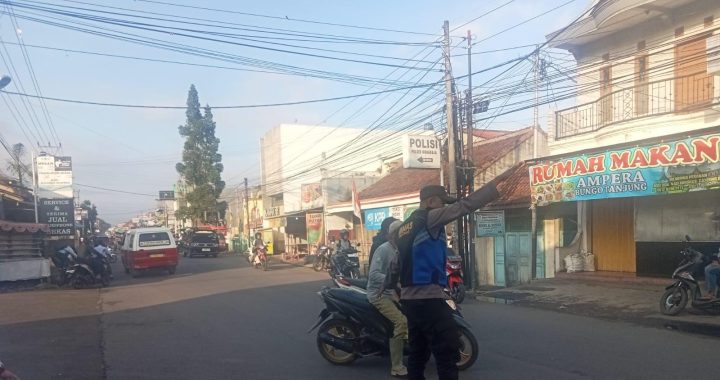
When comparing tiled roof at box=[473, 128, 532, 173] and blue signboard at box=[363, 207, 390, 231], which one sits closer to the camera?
tiled roof at box=[473, 128, 532, 173]

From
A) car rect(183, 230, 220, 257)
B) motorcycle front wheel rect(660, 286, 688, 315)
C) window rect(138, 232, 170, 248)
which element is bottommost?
car rect(183, 230, 220, 257)

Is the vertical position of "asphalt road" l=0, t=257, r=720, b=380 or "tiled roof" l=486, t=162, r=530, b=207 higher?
"tiled roof" l=486, t=162, r=530, b=207

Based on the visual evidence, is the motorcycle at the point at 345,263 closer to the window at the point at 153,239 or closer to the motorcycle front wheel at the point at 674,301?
the window at the point at 153,239

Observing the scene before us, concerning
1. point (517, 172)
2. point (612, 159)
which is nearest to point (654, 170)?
point (612, 159)

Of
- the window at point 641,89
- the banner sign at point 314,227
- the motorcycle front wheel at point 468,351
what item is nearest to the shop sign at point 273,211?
the banner sign at point 314,227

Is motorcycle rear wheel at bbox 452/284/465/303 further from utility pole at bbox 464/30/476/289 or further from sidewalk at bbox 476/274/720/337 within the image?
utility pole at bbox 464/30/476/289

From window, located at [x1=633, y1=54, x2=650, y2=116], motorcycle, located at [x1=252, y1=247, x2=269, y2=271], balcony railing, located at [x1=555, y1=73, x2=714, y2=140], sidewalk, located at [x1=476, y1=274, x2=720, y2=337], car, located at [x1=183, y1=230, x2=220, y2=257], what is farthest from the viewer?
car, located at [x1=183, y1=230, x2=220, y2=257]

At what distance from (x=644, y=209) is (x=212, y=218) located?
50.8 m

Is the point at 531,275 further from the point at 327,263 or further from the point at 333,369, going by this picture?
the point at 333,369

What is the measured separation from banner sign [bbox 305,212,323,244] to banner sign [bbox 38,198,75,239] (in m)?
13.4

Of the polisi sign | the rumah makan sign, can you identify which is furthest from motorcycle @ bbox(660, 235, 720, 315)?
the polisi sign

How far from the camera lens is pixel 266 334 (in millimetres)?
9281

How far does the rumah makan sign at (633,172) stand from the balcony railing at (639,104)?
134 cm

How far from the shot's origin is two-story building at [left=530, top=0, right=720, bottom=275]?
12.5 m
